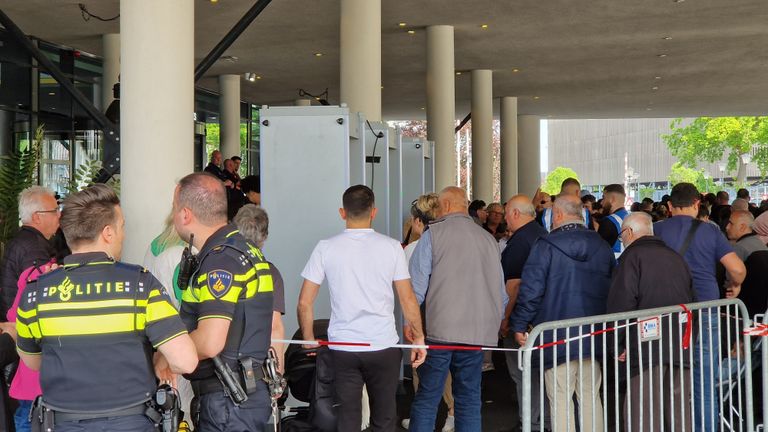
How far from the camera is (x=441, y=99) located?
17250 mm

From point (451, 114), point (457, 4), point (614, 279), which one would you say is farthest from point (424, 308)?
point (451, 114)

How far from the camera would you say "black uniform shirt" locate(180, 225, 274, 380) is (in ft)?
11.5

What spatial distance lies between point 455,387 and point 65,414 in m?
3.36

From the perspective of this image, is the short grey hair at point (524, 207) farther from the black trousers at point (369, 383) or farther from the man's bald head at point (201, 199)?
the man's bald head at point (201, 199)

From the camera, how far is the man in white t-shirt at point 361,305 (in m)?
5.37

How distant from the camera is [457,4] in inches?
593

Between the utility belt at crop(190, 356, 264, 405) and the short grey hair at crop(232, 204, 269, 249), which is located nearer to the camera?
the utility belt at crop(190, 356, 264, 405)

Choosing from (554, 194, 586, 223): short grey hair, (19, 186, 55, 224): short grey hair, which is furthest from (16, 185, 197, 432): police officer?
(554, 194, 586, 223): short grey hair

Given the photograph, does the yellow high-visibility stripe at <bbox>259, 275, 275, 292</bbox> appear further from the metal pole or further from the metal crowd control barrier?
the metal pole

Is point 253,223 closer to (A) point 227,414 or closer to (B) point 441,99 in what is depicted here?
(A) point 227,414

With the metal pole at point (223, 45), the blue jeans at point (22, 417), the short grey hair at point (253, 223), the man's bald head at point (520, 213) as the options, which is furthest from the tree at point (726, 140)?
the blue jeans at point (22, 417)

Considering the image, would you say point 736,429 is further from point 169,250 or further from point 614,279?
point 169,250

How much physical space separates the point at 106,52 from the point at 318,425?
14.0 meters

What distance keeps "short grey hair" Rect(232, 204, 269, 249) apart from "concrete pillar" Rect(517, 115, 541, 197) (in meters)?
25.8
